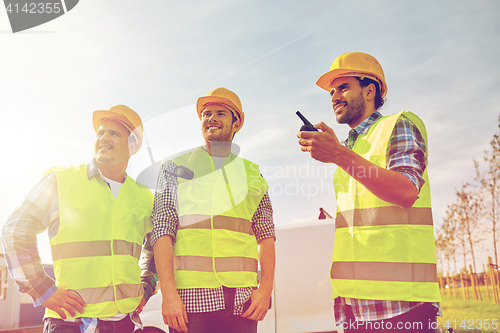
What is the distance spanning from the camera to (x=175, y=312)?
8.00ft

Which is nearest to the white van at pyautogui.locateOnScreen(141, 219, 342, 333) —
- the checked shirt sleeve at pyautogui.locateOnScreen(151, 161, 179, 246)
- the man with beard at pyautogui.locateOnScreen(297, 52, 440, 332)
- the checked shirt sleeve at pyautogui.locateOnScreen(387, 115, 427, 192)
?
the man with beard at pyautogui.locateOnScreen(297, 52, 440, 332)

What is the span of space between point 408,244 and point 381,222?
190 mm

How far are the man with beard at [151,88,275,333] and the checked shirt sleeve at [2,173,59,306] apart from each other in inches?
32.7

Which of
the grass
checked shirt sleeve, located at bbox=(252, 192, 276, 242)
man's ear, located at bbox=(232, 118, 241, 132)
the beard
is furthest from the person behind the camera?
the grass

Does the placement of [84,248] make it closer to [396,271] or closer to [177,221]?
[177,221]

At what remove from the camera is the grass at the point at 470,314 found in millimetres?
9622

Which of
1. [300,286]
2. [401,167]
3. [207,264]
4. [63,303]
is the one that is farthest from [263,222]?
[300,286]

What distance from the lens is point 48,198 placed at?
2.91 metres

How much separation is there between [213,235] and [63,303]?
1142 mm

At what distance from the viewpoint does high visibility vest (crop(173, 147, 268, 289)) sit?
2605mm

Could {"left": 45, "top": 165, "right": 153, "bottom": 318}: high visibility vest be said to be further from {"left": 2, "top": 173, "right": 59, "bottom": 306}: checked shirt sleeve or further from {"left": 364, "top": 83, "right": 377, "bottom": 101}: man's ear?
{"left": 364, "top": 83, "right": 377, "bottom": 101}: man's ear

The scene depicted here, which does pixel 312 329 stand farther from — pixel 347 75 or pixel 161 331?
pixel 347 75

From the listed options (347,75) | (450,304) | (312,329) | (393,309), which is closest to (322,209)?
(312,329)

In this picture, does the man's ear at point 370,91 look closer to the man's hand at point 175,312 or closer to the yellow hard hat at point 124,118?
the man's hand at point 175,312
